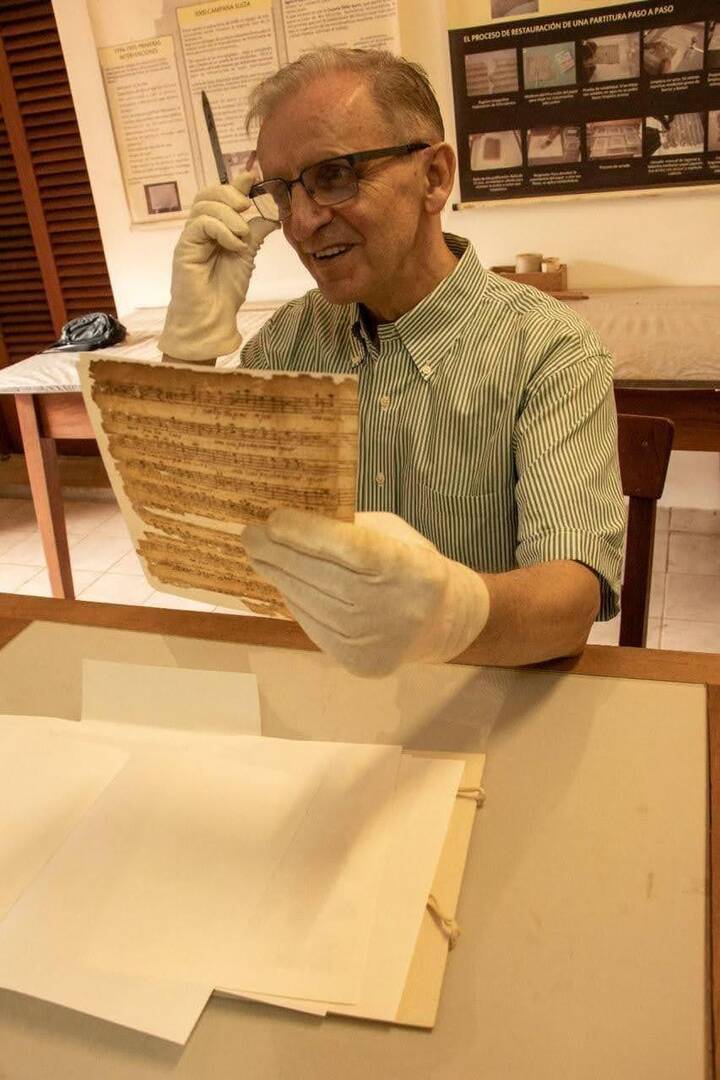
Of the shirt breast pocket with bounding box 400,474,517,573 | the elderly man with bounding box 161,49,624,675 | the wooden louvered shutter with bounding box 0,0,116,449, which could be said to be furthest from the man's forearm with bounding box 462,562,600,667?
the wooden louvered shutter with bounding box 0,0,116,449

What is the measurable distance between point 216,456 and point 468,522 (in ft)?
1.73

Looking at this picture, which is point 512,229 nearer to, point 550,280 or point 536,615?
point 550,280

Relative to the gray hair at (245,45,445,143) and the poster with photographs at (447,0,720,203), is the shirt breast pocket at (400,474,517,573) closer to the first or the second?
the gray hair at (245,45,445,143)

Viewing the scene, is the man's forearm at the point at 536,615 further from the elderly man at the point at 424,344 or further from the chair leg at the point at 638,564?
the chair leg at the point at 638,564

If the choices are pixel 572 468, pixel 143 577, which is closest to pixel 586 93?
pixel 572 468

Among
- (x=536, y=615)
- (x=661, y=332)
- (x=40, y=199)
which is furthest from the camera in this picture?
(x=40, y=199)

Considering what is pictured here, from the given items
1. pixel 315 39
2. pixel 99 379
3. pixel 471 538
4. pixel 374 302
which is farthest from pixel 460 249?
pixel 315 39

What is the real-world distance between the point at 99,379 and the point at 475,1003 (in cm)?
59

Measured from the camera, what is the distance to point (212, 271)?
3.99ft

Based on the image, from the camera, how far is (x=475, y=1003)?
55cm

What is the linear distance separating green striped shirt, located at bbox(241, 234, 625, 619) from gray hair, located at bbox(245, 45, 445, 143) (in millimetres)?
199

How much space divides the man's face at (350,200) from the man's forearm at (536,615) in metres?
0.48

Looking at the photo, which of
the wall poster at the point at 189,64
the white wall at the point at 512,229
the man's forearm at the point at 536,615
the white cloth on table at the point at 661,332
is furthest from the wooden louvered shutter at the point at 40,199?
the man's forearm at the point at 536,615

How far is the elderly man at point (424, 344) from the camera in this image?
3.14 ft
